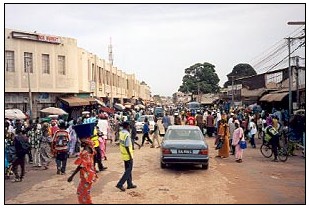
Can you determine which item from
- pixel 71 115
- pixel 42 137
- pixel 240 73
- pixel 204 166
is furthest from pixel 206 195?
pixel 240 73

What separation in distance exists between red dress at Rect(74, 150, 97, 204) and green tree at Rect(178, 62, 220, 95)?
2909 inches

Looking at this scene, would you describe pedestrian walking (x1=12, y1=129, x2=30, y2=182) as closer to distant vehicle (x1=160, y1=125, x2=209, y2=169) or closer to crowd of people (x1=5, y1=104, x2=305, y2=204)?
crowd of people (x1=5, y1=104, x2=305, y2=204)

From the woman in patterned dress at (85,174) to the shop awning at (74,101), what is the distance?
21.0m

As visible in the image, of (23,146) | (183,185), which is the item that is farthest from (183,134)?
(23,146)

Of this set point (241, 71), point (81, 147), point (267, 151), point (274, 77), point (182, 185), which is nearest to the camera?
point (81, 147)

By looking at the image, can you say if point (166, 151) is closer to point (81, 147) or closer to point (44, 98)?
point (81, 147)

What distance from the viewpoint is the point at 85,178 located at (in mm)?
7141

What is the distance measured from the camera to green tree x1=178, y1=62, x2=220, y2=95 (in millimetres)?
81688

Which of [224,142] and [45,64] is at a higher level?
[45,64]

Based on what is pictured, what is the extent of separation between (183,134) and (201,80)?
7228 centimetres

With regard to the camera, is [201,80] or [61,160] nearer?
[61,160]

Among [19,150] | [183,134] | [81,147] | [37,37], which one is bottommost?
[19,150]

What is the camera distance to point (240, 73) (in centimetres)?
9138

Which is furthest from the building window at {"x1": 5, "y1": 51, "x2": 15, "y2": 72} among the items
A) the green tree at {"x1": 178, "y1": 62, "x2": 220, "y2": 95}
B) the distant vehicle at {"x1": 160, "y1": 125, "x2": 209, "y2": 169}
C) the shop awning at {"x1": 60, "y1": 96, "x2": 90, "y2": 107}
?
the green tree at {"x1": 178, "y1": 62, "x2": 220, "y2": 95}
